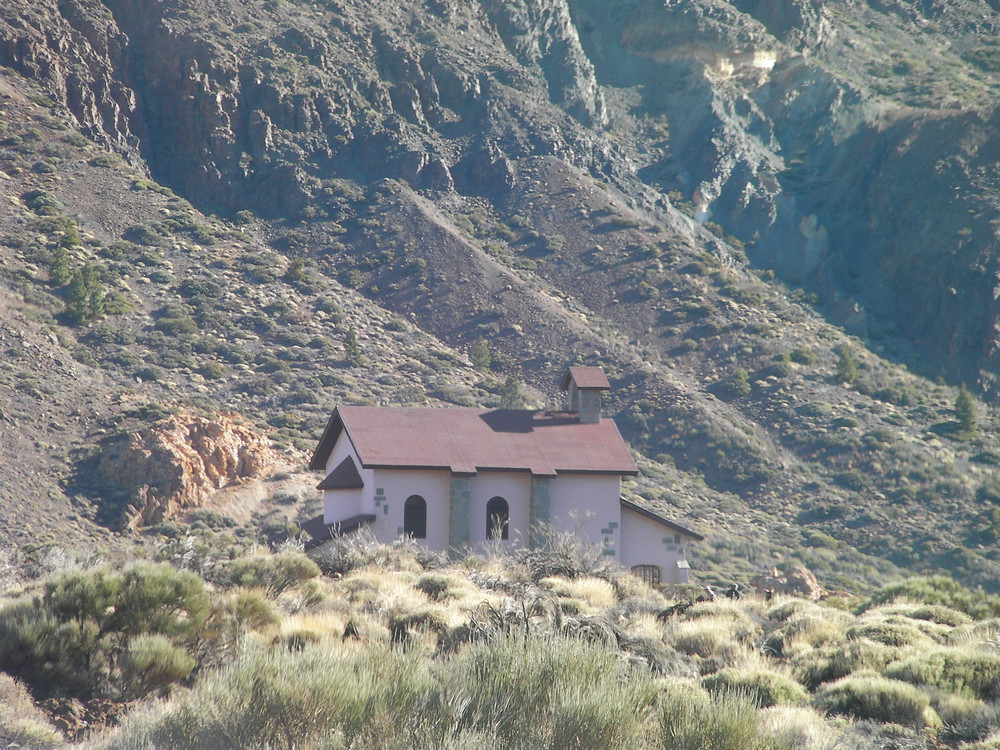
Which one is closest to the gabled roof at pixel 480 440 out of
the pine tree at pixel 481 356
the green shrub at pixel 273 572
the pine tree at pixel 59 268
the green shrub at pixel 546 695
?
the green shrub at pixel 273 572

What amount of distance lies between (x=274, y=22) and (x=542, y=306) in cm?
3512

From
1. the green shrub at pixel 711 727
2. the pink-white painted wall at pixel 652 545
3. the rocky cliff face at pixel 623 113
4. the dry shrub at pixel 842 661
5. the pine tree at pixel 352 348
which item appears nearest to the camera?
the green shrub at pixel 711 727

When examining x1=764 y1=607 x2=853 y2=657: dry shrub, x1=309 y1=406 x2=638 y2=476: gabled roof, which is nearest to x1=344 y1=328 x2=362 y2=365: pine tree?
x1=309 y1=406 x2=638 y2=476: gabled roof

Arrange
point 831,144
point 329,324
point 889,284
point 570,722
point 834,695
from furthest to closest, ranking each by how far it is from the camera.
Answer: point 831,144
point 889,284
point 329,324
point 834,695
point 570,722

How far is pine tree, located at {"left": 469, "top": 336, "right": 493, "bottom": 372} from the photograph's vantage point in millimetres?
63938

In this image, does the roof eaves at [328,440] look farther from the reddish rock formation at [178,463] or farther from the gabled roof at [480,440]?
the reddish rock formation at [178,463]

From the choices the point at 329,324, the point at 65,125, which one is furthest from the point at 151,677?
the point at 65,125

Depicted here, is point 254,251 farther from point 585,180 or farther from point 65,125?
point 585,180

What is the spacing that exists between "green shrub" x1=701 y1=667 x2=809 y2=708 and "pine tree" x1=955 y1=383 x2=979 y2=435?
55813 mm

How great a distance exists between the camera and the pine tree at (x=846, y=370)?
219 feet

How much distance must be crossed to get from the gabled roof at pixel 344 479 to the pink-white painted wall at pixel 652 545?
787cm

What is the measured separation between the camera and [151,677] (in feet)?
38.8

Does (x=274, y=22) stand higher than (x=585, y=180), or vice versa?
(x=274, y=22)

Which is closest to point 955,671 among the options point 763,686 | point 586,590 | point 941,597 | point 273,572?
point 763,686
